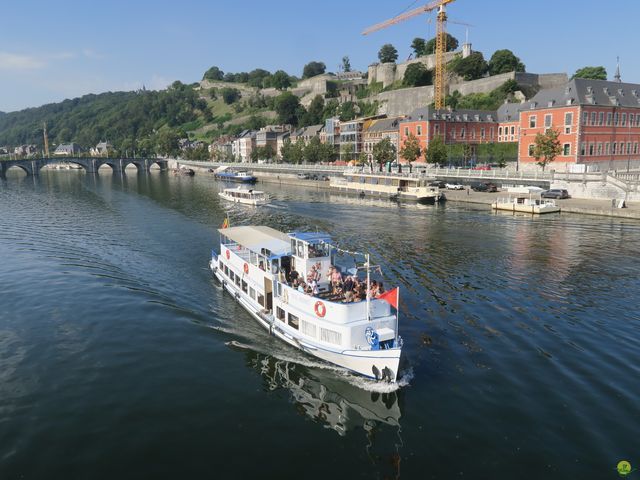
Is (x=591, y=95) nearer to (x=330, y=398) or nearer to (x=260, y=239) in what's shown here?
(x=260, y=239)

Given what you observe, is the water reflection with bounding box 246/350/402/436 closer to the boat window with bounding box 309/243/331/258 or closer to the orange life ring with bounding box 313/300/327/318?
the orange life ring with bounding box 313/300/327/318

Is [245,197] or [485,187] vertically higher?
[485,187]

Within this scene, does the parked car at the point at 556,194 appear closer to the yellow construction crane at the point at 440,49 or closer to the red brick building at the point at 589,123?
the red brick building at the point at 589,123

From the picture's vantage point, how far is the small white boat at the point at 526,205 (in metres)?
67.2

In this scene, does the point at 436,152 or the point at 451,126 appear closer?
the point at 436,152

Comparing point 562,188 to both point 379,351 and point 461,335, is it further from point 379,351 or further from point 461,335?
point 379,351

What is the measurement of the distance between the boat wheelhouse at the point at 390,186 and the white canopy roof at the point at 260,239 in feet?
175

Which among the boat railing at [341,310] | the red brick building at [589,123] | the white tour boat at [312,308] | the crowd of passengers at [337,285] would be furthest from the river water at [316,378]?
the red brick building at [589,123]

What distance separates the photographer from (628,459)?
1706 centimetres

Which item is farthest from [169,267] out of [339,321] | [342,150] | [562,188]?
[342,150]

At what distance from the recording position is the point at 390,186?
313ft

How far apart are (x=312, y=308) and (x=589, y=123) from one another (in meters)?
85.3

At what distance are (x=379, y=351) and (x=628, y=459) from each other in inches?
395

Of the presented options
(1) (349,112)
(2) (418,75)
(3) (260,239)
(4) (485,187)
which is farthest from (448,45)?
(3) (260,239)
